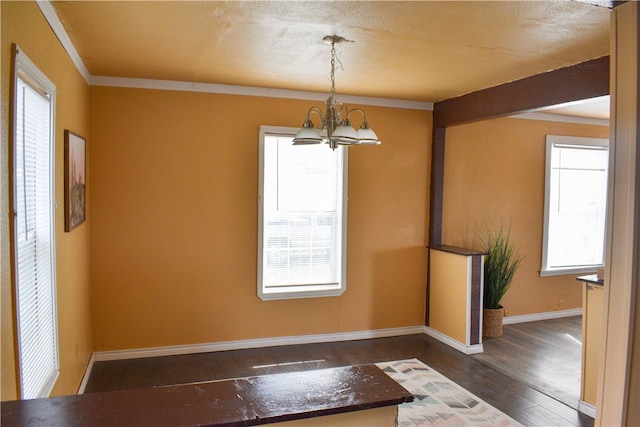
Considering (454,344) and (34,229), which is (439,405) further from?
(34,229)

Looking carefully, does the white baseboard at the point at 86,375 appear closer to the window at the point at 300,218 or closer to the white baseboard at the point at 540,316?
the window at the point at 300,218

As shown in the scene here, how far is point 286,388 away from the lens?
1296 millimetres

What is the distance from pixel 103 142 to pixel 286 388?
3.48 metres

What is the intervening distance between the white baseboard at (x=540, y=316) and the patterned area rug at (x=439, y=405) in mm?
1958

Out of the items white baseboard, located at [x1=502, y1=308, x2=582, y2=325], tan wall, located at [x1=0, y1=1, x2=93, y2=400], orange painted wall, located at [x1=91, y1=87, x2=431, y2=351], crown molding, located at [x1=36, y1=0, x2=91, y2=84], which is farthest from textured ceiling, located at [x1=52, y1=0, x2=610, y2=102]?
white baseboard, located at [x1=502, y1=308, x2=582, y2=325]

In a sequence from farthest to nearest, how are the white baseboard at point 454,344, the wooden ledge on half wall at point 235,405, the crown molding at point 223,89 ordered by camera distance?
the white baseboard at point 454,344 → the crown molding at point 223,89 → the wooden ledge on half wall at point 235,405

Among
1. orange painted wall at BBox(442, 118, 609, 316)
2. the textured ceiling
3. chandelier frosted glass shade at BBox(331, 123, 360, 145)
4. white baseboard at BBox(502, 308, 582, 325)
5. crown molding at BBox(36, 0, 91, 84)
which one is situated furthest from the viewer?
white baseboard at BBox(502, 308, 582, 325)

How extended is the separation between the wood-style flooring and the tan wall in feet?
11.1

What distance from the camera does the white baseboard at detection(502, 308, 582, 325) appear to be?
561 centimetres

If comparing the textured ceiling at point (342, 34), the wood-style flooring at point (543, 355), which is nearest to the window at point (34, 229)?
the textured ceiling at point (342, 34)

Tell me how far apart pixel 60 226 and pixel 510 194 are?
4.72 meters

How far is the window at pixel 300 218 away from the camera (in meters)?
4.57

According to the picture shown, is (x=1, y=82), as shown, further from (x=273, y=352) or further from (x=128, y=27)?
(x=273, y=352)

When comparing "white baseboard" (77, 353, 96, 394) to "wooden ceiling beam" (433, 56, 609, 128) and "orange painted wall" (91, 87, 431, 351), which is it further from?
"wooden ceiling beam" (433, 56, 609, 128)
